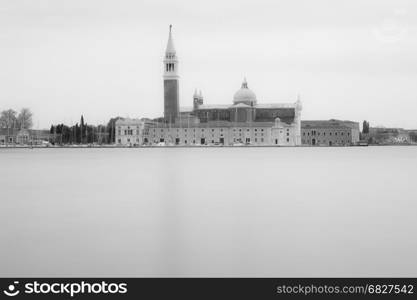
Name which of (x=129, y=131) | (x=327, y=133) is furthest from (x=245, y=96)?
(x=327, y=133)

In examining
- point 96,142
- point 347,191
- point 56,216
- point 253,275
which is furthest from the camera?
point 96,142

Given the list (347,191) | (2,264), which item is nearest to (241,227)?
(2,264)

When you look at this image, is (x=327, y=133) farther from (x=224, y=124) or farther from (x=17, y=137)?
(x=17, y=137)

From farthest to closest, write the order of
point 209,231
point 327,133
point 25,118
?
point 327,133 < point 25,118 < point 209,231

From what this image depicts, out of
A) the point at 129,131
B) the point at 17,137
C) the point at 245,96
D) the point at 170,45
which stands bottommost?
the point at 17,137

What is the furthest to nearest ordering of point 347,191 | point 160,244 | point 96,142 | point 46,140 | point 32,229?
point 46,140, point 96,142, point 347,191, point 32,229, point 160,244

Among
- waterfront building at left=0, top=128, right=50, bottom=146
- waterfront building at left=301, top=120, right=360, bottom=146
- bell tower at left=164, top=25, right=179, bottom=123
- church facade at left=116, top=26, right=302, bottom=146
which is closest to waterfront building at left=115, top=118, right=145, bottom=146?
church facade at left=116, top=26, right=302, bottom=146

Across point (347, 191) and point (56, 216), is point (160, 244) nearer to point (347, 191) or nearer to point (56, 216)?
point (56, 216)
